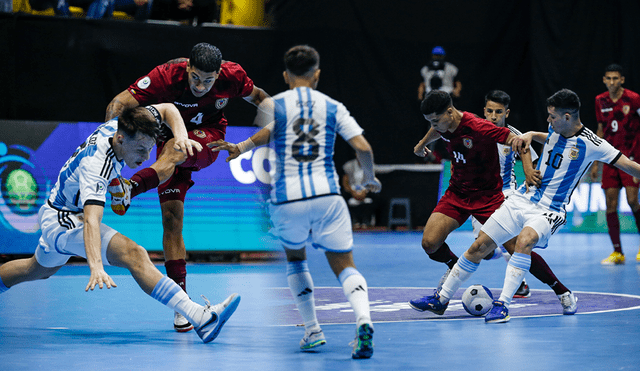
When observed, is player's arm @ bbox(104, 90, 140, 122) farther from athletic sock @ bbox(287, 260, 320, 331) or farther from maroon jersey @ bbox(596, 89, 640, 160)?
maroon jersey @ bbox(596, 89, 640, 160)

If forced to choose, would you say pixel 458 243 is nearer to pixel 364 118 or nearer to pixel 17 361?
pixel 364 118

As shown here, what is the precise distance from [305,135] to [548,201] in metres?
2.41

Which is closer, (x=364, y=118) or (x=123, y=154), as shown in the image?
(x=123, y=154)

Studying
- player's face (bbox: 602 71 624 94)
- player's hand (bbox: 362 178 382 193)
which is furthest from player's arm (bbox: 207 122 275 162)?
player's face (bbox: 602 71 624 94)

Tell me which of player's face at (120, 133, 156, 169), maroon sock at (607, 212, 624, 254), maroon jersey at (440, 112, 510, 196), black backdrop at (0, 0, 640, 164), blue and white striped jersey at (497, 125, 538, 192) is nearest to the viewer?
player's face at (120, 133, 156, 169)

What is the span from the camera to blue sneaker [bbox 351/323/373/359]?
13.1ft

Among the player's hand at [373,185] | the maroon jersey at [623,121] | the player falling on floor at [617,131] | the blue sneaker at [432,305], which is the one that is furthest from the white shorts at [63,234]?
the maroon jersey at [623,121]

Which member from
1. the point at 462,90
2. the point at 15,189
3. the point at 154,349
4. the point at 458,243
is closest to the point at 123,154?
the point at 154,349

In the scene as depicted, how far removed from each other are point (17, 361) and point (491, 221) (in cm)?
349

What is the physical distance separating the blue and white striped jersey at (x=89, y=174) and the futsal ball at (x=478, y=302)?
274 cm

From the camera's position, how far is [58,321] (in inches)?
213

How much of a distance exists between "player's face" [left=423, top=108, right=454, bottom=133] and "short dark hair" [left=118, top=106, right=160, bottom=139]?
7.46 feet

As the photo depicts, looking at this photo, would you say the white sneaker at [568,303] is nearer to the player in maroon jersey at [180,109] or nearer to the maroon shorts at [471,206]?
the maroon shorts at [471,206]

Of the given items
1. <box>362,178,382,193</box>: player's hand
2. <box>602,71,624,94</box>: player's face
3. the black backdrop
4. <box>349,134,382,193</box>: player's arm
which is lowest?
<box>362,178,382,193</box>: player's hand
